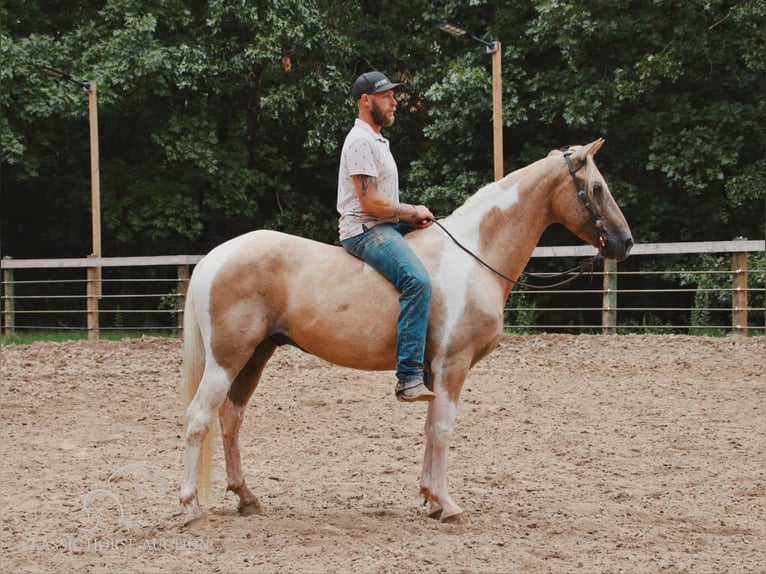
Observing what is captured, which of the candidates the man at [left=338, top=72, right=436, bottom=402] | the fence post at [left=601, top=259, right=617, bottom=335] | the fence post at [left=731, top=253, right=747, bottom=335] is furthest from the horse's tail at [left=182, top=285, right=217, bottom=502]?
Answer: the fence post at [left=731, top=253, right=747, bottom=335]

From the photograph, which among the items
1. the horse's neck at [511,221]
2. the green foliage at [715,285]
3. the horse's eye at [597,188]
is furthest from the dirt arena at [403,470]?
the green foliage at [715,285]

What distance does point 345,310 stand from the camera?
494cm

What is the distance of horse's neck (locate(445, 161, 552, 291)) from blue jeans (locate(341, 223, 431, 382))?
52 cm

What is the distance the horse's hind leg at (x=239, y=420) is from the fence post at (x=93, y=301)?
364 inches

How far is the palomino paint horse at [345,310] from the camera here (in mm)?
4914

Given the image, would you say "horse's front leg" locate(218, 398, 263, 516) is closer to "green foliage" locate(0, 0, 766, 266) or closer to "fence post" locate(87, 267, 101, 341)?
"fence post" locate(87, 267, 101, 341)

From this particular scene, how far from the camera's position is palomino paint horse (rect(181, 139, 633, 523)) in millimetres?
4914

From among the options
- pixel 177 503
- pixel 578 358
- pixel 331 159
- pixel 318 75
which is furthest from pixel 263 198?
pixel 177 503

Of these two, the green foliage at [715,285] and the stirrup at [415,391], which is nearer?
the stirrup at [415,391]

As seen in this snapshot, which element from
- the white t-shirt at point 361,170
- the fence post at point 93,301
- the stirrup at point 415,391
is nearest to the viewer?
the stirrup at point 415,391

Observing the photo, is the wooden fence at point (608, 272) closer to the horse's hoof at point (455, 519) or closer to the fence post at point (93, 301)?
the fence post at point (93, 301)

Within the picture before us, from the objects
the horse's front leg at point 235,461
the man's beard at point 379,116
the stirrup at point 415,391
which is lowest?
the horse's front leg at point 235,461

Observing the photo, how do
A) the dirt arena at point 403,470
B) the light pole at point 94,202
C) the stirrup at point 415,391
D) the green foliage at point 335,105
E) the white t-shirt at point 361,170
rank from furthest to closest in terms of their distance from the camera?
the green foliage at point 335,105 → the light pole at point 94,202 → the white t-shirt at point 361,170 → the stirrup at point 415,391 → the dirt arena at point 403,470

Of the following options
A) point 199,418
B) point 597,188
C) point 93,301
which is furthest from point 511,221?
point 93,301
